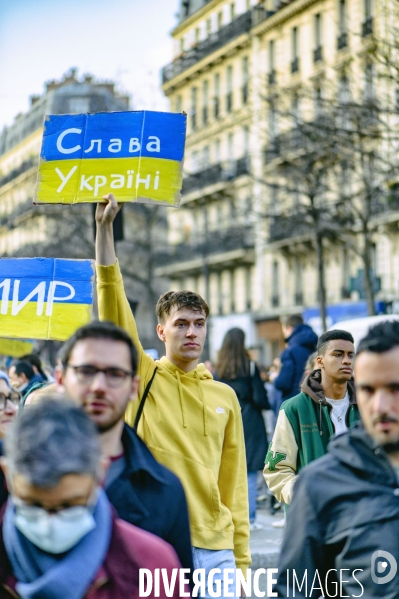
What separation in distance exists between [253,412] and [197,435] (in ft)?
21.8

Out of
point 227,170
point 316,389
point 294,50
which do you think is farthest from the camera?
point 227,170

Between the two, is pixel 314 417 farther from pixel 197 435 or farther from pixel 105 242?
pixel 105 242

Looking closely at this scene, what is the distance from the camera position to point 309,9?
162ft

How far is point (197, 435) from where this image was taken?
5.24m

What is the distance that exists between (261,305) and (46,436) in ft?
175

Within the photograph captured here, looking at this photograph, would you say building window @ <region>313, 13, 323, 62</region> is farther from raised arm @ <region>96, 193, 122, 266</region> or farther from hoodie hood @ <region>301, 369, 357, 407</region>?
raised arm @ <region>96, 193, 122, 266</region>

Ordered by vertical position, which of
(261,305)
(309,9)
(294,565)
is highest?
(309,9)

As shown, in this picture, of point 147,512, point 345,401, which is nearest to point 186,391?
point 345,401

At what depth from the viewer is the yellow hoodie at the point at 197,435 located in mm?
5066

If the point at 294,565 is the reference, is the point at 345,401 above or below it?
above

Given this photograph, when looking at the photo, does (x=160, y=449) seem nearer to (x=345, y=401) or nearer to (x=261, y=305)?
(x=345, y=401)

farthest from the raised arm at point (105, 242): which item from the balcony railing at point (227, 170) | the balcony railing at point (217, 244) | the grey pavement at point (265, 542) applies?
the balcony railing at point (227, 170)

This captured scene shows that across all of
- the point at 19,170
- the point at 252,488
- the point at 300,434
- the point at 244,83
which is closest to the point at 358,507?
the point at 300,434

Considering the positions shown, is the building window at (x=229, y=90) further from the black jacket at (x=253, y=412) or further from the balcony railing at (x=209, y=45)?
the black jacket at (x=253, y=412)
